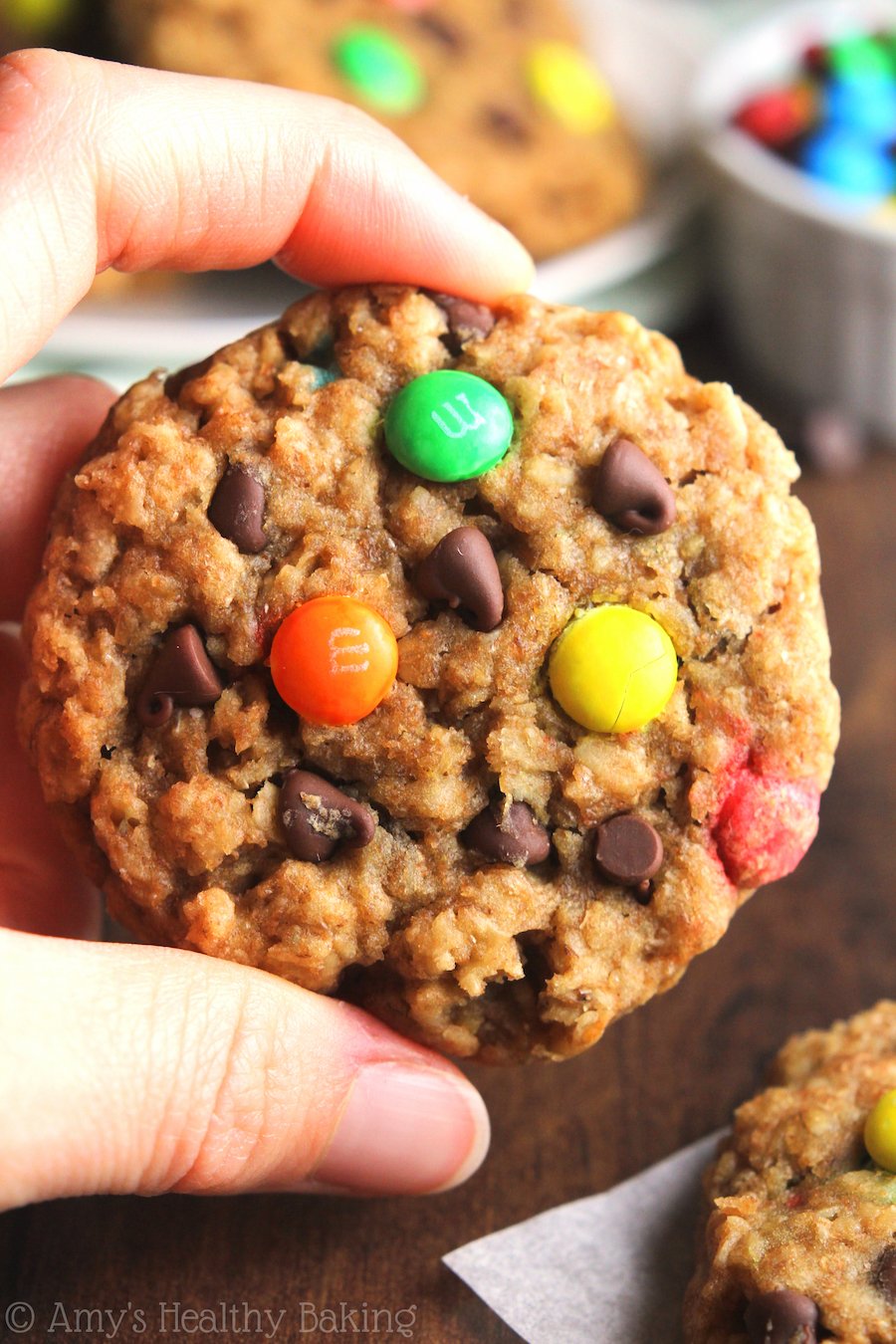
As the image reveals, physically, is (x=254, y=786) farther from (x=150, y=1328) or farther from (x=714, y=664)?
(x=150, y=1328)

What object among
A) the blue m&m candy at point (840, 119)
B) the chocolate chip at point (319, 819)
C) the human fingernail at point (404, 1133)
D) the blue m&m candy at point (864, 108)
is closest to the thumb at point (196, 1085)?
the human fingernail at point (404, 1133)

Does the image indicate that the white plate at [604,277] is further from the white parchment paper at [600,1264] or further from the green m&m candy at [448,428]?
the white parchment paper at [600,1264]

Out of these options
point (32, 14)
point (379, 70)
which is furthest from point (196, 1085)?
point (32, 14)

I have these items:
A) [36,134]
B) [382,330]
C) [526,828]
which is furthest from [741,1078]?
[36,134]

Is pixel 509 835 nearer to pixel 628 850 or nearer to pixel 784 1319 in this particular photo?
pixel 628 850

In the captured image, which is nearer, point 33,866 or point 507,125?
point 33,866
